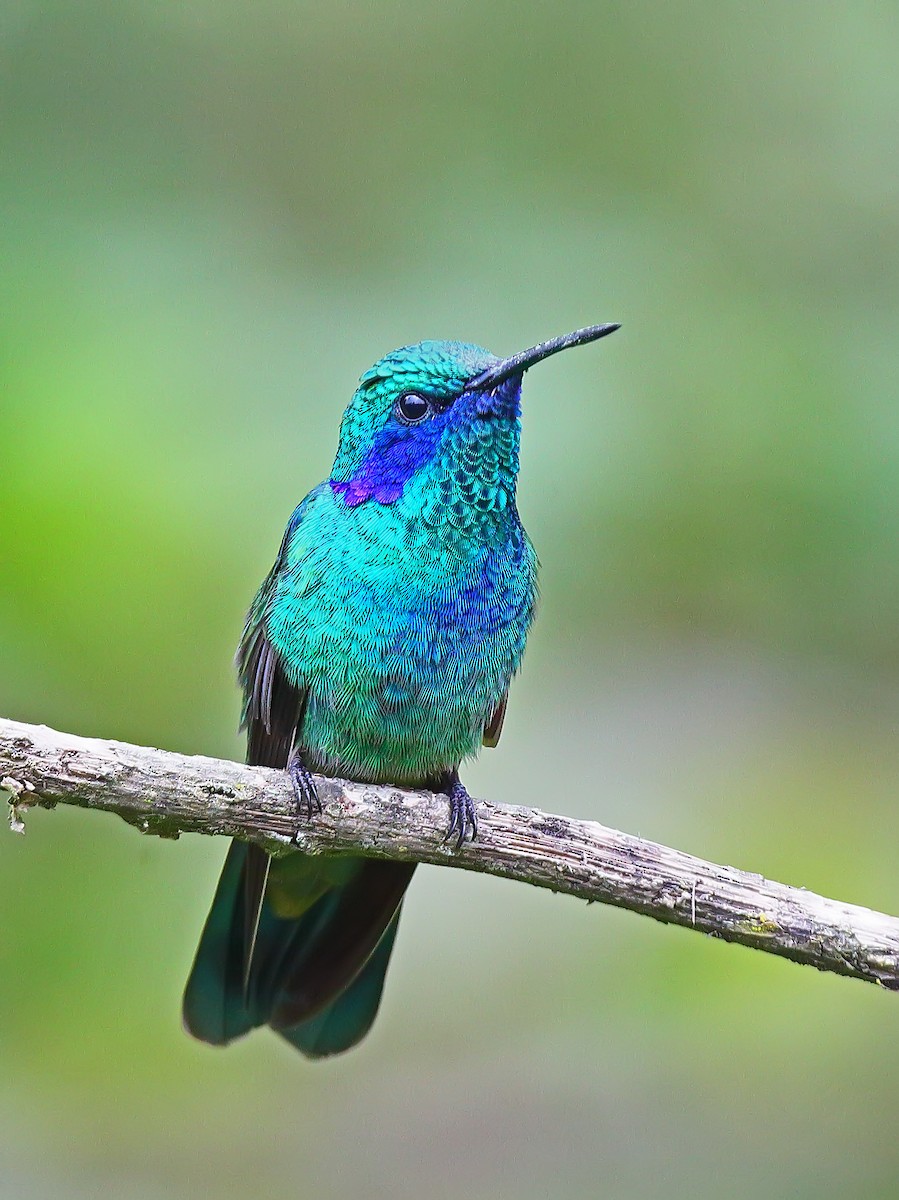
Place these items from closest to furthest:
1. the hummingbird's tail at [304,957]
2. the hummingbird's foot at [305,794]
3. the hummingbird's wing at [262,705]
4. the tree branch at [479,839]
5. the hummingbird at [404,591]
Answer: the tree branch at [479,839]
the hummingbird's foot at [305,794]
the hummingbird at [404,591]
the hummingbird's wing at [262,705]
the hummingbird's tail at [304,957]

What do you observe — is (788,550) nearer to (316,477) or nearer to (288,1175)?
(316,477)

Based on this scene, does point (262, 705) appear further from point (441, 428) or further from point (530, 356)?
point (530, 356)

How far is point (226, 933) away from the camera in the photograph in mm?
3281

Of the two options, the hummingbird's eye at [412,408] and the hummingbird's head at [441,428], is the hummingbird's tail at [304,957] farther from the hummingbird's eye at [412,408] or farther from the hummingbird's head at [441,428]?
the hummingbird's eye at [412,408]

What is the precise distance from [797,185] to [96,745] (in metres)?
3.55

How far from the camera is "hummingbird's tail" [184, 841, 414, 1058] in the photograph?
329cm

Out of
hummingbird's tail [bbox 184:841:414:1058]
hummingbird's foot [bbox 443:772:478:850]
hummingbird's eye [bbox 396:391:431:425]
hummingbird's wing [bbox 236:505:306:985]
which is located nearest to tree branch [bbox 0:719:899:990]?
hummingbird's foot [bbox 443:772:478:850]

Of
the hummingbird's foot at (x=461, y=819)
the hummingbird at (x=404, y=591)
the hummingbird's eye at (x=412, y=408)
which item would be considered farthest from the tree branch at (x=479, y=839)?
the hummingbird's eye at (x=412, y=408)

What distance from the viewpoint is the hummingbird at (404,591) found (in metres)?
2.86

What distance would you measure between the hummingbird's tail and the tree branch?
0.67m

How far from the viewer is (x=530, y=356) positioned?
2740 millimetres

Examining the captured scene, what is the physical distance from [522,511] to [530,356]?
91 centimetres

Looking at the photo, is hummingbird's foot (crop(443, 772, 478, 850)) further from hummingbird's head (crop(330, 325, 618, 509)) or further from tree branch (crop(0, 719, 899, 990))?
hummingbird's head (crop(330, 325, 618, 509))

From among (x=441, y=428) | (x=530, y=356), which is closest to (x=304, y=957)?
(x=441, y=428)
